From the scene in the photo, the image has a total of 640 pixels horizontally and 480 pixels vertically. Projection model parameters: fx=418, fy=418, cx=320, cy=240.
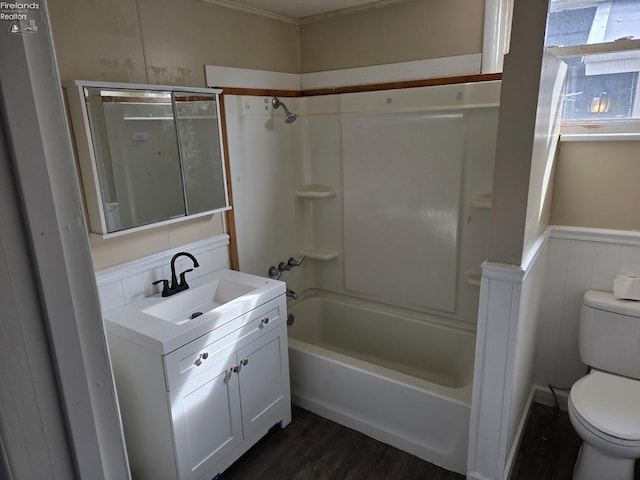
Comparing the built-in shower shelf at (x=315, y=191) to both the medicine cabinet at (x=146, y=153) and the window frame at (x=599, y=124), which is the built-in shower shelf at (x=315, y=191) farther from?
the window frame at (x=599, y=124)

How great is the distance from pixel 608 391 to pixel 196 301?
193cm

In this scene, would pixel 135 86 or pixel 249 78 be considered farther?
pixel 249 78

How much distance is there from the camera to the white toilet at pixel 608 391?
1609mm

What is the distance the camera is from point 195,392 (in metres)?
1.73

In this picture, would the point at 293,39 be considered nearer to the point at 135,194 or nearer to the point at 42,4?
the point at 135,194

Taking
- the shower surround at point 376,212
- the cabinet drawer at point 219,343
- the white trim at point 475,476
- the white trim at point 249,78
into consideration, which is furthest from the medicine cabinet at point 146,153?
the white trim at point 475,476

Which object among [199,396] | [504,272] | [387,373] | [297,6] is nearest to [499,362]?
[504,272]

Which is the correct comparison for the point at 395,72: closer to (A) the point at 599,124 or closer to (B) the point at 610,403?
(A) the point at 599,124

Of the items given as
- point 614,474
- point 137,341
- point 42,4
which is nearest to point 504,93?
point 42,4

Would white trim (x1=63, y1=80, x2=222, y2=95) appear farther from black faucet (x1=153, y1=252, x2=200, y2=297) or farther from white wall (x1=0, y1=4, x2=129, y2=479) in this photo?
white wall (x1=0, y1=4, x2=129, y2=479)

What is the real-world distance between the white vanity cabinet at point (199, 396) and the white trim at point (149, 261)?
255 mm

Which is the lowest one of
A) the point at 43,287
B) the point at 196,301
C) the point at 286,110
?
the point at 196,301

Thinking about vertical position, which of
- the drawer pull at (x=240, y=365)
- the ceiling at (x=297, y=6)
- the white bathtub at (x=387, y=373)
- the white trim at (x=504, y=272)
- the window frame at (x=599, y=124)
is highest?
the ceiling at (x=297, y=6)

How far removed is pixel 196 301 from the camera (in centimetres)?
212
